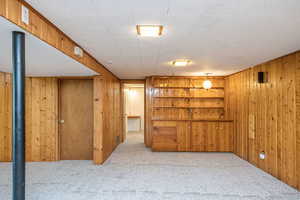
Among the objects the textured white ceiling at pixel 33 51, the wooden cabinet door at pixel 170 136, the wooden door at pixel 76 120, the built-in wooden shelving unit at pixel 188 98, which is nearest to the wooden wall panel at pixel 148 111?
the built-in wooden shelving unit at pixel 188 98

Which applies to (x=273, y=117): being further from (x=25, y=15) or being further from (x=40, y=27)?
(x=25, y=15)

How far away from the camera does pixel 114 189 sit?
124 inches

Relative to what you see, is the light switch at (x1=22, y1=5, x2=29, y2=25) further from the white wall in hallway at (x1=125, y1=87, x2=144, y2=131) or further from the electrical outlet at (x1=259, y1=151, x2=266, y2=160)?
the white wall in hallway at (x1=125, y1=87, x2=144, y2=131)

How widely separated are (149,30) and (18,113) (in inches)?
64.8

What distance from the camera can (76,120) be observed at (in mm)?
4793

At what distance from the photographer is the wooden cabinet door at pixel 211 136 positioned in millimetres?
5656

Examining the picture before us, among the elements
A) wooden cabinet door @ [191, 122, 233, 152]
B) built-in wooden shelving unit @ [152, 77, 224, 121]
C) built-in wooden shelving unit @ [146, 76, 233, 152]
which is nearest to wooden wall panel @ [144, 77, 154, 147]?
built-in wooden shelving unit @ [146, 76, 233, 152]

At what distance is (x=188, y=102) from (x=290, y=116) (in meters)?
3.19

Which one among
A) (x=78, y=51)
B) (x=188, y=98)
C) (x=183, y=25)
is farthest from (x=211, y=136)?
(x=78, y=51)

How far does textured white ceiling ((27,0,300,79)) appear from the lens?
1.76 meters

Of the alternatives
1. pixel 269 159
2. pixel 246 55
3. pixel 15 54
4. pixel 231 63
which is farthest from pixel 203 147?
pixel 15 54

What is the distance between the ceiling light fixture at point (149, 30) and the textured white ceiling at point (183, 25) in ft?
0.25

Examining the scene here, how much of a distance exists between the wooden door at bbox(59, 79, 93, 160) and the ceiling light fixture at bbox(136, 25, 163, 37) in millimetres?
2806

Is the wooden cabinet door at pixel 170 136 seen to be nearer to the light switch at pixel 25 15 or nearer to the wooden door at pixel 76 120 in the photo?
the wooden door at pixel 76 120
